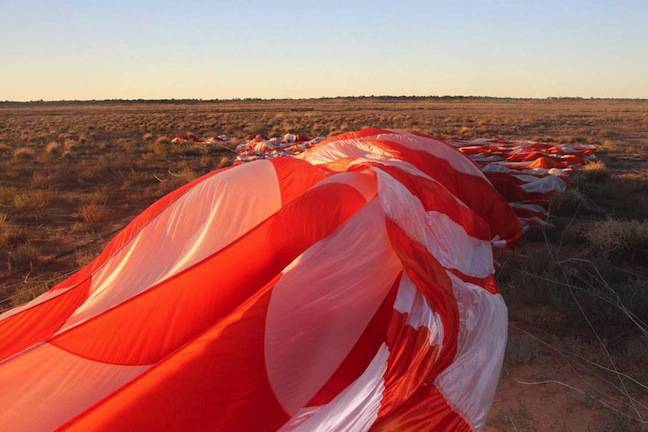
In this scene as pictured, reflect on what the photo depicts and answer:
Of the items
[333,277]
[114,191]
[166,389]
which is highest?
→ [333,277]

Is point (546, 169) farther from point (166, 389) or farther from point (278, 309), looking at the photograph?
point (166, 389)

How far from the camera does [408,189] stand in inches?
153

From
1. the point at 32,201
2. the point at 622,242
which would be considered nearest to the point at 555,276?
the point at 622,242

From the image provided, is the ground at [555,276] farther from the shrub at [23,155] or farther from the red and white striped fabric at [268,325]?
the shrub at [23,155]

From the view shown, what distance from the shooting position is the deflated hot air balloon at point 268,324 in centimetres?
229

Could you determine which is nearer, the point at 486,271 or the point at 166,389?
the point at 166,389

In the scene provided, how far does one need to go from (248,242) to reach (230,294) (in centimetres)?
39

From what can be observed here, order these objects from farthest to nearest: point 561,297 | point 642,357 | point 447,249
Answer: point 561,297 → point 447,249 → point 642,357

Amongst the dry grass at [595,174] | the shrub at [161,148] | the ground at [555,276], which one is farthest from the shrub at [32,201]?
the dry grass at [595,174]

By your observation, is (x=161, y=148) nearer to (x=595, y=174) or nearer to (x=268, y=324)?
(x=595, y=174)

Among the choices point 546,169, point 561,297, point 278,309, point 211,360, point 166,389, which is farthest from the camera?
point 546,169

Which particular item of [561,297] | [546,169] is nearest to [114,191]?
[546,169]

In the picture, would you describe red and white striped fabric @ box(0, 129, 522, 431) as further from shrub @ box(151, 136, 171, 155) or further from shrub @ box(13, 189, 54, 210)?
shrub @ box(151, 136, 171, 155)

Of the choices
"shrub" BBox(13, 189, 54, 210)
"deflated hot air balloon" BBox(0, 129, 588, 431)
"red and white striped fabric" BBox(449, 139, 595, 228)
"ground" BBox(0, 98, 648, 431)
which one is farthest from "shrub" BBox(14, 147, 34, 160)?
"deflated hot air balloon" BBox(0, 129, 588, 431)
